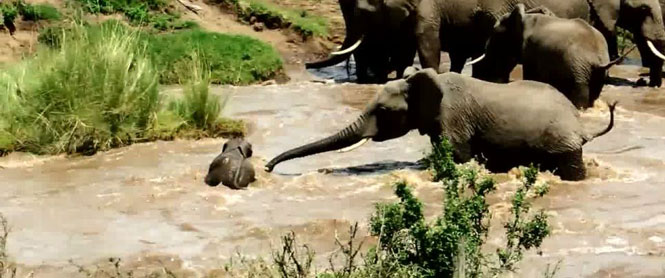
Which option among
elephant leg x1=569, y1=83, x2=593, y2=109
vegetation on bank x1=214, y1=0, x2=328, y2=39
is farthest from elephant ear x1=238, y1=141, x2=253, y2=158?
vegetation on bank x1=214, y1=0, x2=328, y2=39

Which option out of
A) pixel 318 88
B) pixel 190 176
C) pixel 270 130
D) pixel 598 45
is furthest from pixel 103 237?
pixel 318 88

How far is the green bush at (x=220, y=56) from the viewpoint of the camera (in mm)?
19328

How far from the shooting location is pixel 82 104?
13.5 m

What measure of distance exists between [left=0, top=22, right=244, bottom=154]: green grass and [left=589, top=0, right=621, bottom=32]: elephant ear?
7.56 metres

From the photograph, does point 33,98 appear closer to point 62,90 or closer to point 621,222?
point 62,90

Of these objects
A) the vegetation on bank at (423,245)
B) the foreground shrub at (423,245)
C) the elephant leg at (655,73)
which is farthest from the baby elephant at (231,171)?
the elephant leg at (655,73)

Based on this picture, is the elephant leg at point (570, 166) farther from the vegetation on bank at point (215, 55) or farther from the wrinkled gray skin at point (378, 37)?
the vegetation on bank at point (215, 55)

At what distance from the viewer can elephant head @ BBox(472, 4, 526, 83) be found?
15.8 m

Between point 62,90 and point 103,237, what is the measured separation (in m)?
3.95

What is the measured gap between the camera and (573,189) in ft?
37.1

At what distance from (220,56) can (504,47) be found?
550 centimetres

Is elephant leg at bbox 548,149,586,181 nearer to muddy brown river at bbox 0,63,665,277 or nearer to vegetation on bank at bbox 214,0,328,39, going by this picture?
muddy brown river at bbox 0,63,665,277

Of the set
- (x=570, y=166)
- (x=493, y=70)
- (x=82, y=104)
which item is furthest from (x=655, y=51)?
(x=82, y=104)

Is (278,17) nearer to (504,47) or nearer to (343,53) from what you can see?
(343,53)
